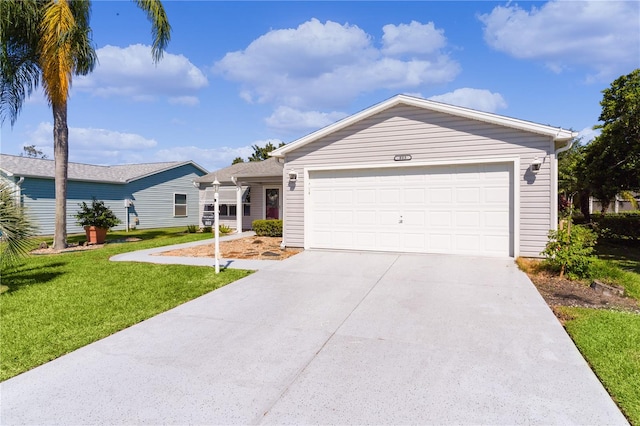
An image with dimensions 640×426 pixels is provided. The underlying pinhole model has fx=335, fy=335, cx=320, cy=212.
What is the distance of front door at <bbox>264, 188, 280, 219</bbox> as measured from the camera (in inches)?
668

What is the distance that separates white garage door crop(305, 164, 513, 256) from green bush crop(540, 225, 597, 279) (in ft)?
4.34

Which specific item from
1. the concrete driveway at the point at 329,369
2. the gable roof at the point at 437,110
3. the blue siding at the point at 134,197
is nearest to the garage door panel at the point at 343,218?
the gable roof at the point at 437,110

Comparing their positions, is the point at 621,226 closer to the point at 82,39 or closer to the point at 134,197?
the point at 82,39

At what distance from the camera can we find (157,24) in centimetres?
1150

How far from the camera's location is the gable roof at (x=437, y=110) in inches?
305

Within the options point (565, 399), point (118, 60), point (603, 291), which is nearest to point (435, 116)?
point (603, 291)

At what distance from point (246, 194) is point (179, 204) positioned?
8.21 meters

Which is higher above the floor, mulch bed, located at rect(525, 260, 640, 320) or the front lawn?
→ mulch bed, located at rect(525, 260, 640, 320)

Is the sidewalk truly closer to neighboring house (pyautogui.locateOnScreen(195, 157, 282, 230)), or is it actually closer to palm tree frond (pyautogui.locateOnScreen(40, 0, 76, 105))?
palm tree frond (pyautogui.locateOnScreen(40, 0, 76, 105))

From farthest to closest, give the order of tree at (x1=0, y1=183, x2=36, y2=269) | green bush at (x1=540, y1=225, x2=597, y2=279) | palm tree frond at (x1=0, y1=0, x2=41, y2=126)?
palm tree frond at (x1=0, y1=0, x2=41, y2=126) < green bush at (x1=540, y1=225, x2=597, y2=279) < tree at (x1=0, y1=183, x2=36, y2=269)

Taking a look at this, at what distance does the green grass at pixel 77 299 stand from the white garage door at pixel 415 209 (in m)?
3.66

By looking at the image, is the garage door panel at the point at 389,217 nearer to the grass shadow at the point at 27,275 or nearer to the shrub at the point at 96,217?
the grass shadow at the point at 27,275

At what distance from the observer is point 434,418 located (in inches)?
95.7

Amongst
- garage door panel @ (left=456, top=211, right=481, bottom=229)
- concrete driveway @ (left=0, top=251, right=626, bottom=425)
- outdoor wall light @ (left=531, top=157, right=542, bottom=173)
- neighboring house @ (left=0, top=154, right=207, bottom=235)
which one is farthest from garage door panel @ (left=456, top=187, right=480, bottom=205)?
neighboring house @ (left=0, top=154, right=207, bottom=235)
